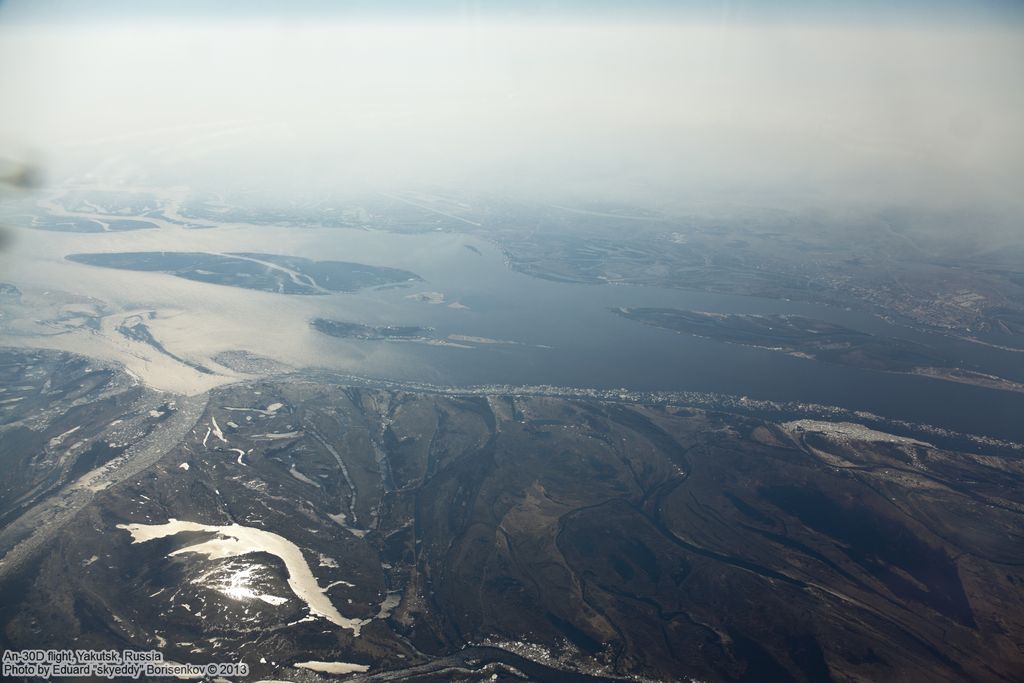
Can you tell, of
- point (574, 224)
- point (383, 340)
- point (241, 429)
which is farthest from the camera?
point (574, 224)

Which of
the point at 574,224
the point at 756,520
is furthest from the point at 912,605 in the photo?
the point at 574,224

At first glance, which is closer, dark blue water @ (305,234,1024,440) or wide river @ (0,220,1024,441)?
dark blue water @ (305,234,1024,440)

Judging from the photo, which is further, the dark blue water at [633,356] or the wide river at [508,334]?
the wide river at [508,334]

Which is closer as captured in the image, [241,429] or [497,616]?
[497,616]

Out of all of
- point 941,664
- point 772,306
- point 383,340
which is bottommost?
point 941,664

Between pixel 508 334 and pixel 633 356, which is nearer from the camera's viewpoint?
pixel 633 356

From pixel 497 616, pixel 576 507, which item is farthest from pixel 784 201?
pixel 497 616

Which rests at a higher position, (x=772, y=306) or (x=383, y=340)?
(x=772, y=306)

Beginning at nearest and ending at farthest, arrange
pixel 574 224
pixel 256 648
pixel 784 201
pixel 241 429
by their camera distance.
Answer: pixel 256 648, pixel 241 429, pixel 574 224, pixel 784 201

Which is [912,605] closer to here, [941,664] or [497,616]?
[941,664]
